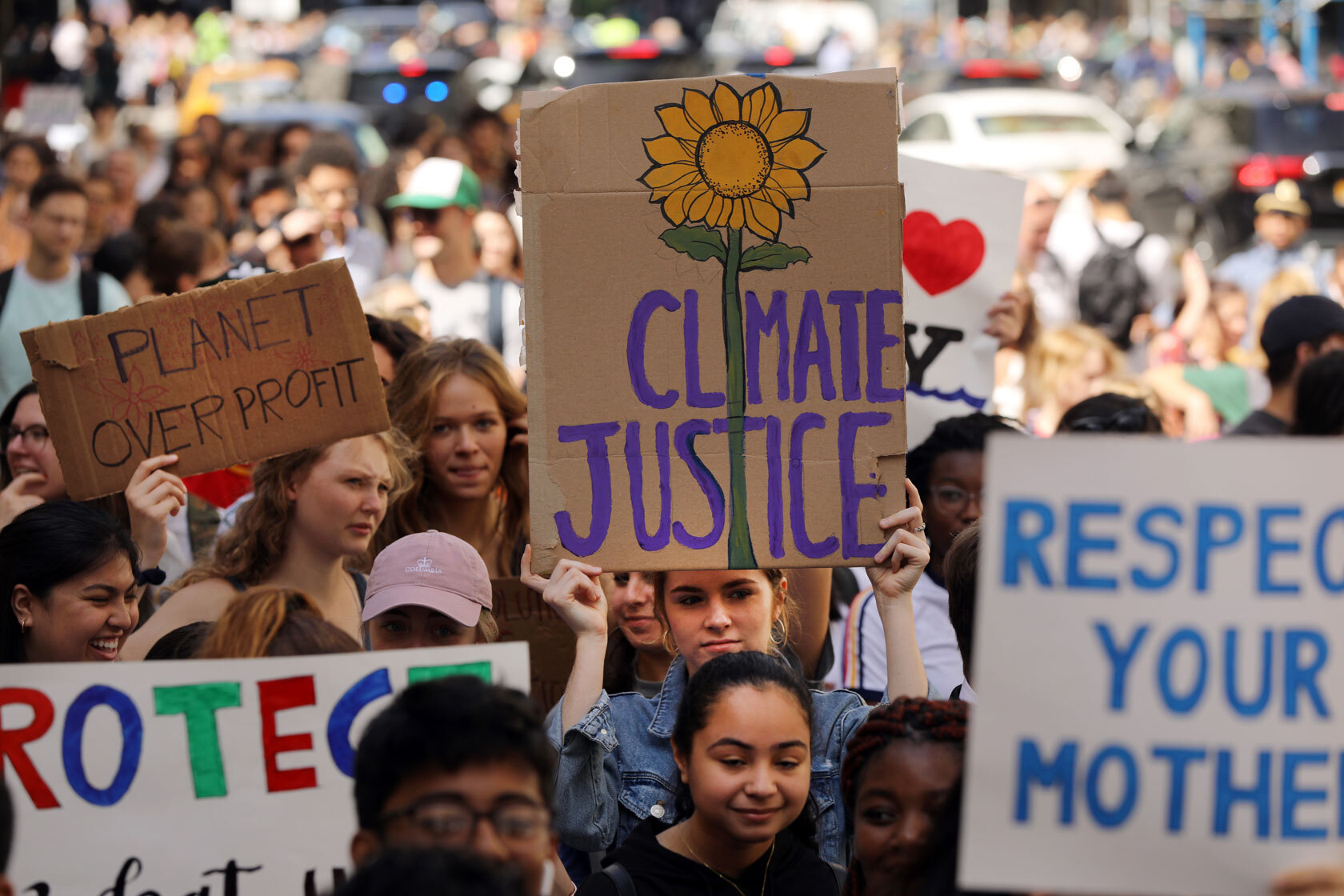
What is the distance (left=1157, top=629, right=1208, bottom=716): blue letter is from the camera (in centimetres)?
257

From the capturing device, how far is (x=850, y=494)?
385 centimetres

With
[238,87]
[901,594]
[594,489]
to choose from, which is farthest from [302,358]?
[238,87]

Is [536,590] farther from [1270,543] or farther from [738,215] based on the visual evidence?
[1270,543]

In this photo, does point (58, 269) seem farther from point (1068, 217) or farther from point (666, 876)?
point (1068, 217)

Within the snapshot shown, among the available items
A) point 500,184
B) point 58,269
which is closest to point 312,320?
point 58,269

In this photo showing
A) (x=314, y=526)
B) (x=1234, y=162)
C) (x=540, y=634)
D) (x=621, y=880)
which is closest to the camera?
(x=621, y=880)

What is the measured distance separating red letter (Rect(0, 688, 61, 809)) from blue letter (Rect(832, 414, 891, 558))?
1.63 meters

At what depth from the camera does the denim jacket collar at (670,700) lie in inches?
148

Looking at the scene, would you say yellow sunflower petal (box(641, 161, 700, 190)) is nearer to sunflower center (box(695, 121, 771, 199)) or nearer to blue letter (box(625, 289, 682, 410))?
sunflower center (box(695, 121, 771, 199))

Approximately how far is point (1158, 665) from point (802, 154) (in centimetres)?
166

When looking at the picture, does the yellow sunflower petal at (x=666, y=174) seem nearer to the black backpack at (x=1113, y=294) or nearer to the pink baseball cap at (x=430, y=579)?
the pink baseball cap at (x=430, y=579)

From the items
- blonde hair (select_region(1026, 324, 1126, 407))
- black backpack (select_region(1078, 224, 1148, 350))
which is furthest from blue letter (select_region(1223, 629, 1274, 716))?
black backpack (select_region(1078, 224, 1148, 350))

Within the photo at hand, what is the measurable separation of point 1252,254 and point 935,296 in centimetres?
648

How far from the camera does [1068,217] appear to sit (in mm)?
11367
